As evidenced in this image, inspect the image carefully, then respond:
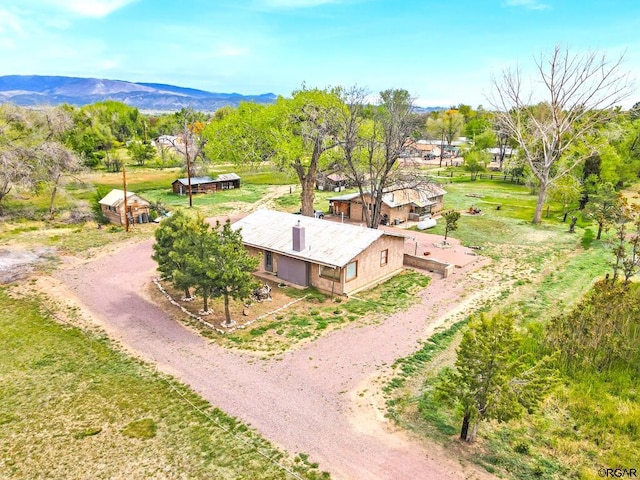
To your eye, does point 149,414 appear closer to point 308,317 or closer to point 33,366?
point 33,366

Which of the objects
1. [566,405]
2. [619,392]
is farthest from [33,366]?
[619,392]

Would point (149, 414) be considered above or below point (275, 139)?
below

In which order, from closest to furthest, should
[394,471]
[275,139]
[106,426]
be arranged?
1. [394,471]
2. [106,426]
3. [275,139]

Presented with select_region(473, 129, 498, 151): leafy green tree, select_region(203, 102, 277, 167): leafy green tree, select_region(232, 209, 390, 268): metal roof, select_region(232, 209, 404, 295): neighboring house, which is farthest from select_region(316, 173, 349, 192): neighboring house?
select_region(473, 129, 498, 151): leafy green tree

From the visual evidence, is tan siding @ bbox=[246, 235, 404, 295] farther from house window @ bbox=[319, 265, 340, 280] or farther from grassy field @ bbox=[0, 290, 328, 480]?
grassy field @ bbox=[0, 290, 328, 480]

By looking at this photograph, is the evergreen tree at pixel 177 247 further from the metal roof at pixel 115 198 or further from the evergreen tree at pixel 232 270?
the metal roof at pixel 115 198

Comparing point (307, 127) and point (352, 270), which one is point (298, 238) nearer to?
point (352, 270)
